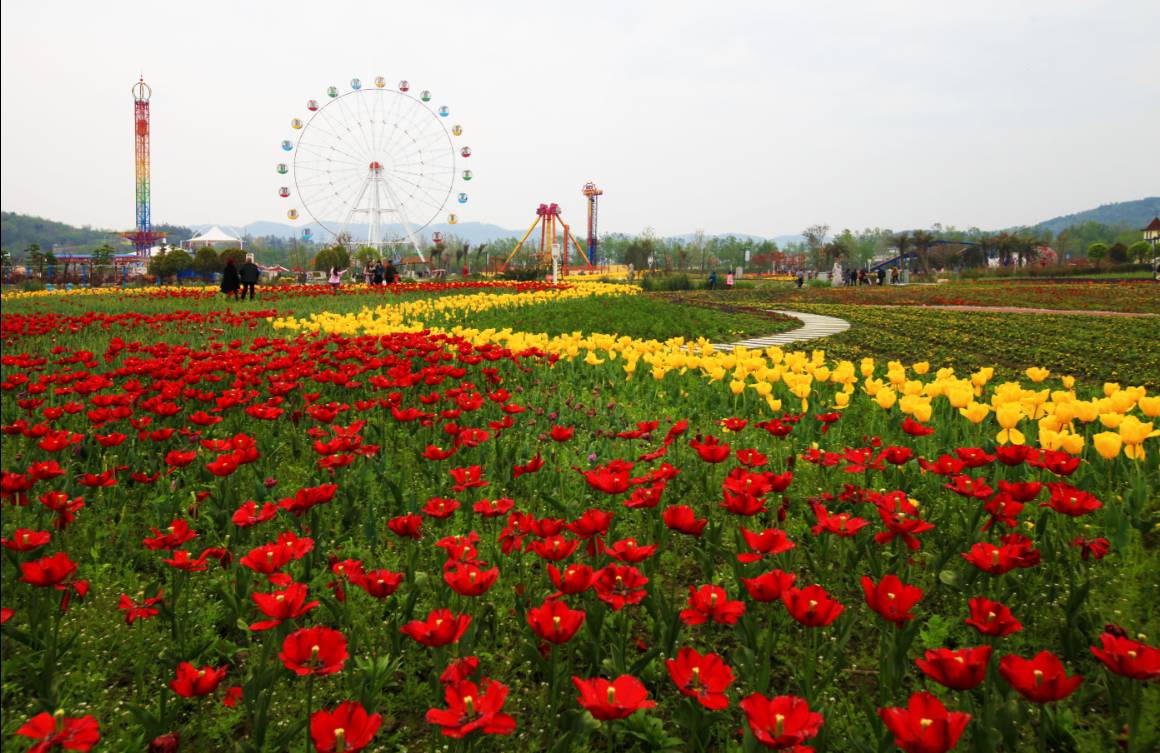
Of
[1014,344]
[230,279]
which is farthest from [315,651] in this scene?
[230,279]

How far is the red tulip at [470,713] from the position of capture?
1.25 meters

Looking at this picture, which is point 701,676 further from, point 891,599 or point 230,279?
point 230,279

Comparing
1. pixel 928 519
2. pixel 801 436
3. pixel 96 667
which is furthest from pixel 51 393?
pixel 928 519

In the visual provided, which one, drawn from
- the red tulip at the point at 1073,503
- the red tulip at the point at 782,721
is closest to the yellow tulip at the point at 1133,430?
the red tulip at the point at 1073,503

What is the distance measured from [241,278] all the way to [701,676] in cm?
1676

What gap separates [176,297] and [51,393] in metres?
13.2

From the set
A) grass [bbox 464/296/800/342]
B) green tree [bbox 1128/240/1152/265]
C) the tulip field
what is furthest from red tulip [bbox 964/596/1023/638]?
green tree [bbox 1128/240/1152/265]

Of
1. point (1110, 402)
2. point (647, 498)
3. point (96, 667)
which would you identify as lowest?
point (96, 667)

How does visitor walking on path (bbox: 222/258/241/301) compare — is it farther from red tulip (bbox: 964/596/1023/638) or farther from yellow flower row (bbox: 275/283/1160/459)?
red tulip (bbox: 964/596/1023/638)

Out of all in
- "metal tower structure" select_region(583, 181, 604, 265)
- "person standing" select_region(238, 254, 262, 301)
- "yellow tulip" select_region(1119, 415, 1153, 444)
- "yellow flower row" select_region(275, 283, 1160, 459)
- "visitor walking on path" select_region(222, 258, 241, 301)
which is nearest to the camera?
"yellow tulip" select_region(1119, 415, 1153, 444)

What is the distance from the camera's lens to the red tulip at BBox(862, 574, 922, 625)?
159 cm

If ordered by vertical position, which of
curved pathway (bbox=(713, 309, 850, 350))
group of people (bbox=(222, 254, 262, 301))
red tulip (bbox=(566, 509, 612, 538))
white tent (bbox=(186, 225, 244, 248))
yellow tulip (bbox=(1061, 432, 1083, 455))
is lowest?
red tulip (bbox=(566, 509, 612, 538))

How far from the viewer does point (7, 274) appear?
32.1m

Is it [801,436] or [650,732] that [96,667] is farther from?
[801,436]
